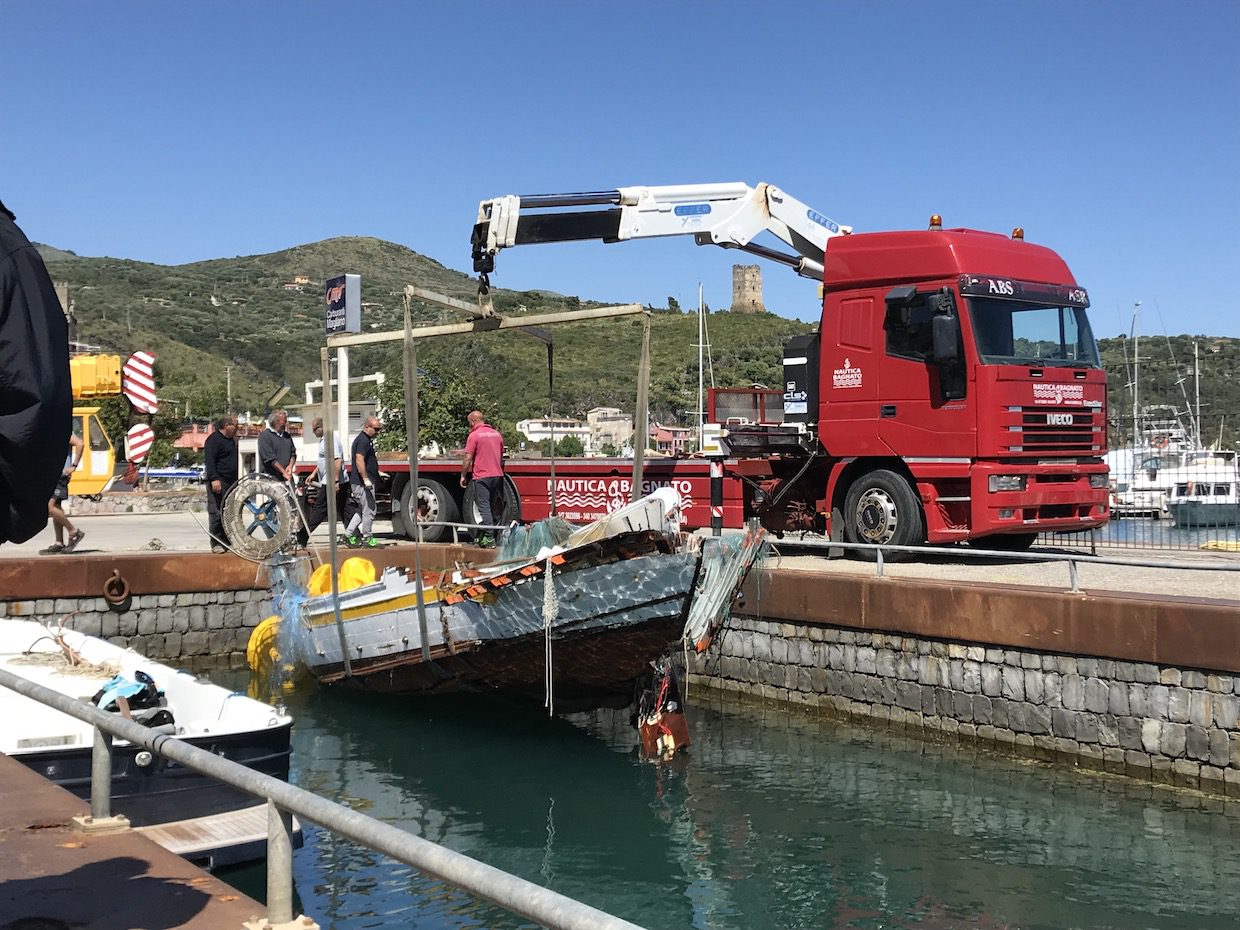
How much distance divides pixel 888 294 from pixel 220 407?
6114cm

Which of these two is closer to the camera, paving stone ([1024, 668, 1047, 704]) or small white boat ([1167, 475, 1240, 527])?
paving stone ([1024, 668, 1047, 704])

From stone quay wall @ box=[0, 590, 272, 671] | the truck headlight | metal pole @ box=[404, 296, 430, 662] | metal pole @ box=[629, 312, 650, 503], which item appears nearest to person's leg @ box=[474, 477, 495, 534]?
stone quay wall @ box=[0, 590, 272, 671]

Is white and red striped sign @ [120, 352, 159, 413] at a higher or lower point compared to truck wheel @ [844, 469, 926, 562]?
Result: higher

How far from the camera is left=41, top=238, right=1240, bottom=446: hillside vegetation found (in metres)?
81.9

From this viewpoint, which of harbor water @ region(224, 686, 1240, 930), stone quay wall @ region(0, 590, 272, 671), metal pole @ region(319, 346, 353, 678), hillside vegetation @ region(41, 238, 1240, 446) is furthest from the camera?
hillside vegetation @ region(41, 238, 1240, 446)

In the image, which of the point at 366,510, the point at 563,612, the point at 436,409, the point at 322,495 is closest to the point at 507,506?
the point at 366,510

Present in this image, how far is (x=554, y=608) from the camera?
10352mm

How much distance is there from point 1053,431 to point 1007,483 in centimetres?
96

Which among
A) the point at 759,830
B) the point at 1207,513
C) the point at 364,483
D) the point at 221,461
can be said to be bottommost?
the point at 759,830

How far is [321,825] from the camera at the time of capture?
10.7 ft

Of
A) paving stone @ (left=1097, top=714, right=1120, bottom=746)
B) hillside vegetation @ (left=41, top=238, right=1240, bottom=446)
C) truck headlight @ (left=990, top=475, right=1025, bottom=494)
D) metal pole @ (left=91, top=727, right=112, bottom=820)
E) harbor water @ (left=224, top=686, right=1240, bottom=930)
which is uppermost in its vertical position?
hillside vegetation @ (left=41, top=238, right=1240, bottom=446)

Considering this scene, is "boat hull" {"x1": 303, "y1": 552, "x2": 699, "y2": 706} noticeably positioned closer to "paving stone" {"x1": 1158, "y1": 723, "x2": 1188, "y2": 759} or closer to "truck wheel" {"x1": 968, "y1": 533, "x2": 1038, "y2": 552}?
"paving stone" {"x1": 1158, "y1": 723, "x2": 1188, "y2": 759}

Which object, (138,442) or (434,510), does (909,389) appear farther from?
(138,442)

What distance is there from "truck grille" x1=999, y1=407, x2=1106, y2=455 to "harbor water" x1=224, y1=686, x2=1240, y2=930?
355cm
